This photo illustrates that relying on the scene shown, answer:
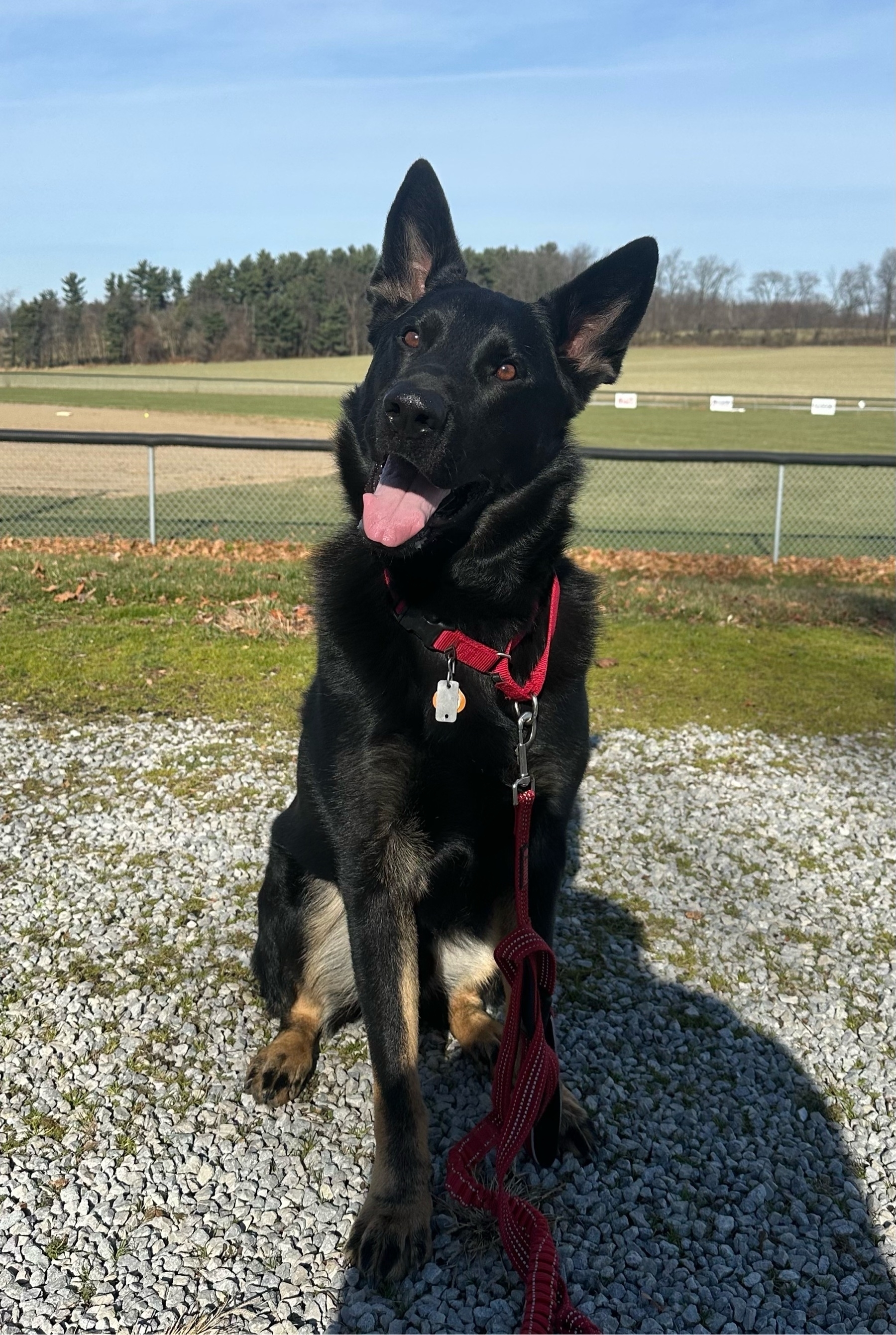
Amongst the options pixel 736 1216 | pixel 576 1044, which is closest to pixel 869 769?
pixel 576 1044

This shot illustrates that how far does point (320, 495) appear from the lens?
19.8 m

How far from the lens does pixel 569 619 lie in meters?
2.98

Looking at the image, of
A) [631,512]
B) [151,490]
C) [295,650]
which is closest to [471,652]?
[295,650]

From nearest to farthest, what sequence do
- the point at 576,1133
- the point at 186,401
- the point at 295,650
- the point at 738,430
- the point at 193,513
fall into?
1. the point at 576,1133
2. the point at 295,650
3. the point at 193,513
4. the point at 738,430
5. the point at 186,401

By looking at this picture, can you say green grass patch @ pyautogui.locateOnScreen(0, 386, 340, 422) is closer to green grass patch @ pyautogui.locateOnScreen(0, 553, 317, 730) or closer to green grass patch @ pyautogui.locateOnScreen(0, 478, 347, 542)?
green grass patch @ pyautogui.locateOnScreen(0, 478, 347, 542)

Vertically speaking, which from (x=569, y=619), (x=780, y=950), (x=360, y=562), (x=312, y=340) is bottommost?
(x=780, y=950)

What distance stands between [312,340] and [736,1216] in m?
88.5

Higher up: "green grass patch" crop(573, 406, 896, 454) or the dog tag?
"green grass patch" crop(573, 406, 896, 454)

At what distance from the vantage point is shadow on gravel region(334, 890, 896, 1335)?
2.19 meters

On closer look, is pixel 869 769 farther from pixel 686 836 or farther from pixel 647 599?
pixel 647 599

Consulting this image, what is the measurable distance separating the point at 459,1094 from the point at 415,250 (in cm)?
264

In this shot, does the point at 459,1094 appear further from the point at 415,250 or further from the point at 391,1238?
the point at 415,250

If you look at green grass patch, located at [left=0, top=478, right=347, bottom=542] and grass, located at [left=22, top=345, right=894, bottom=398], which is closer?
green grass patch, located at [left=0, top=478, right=347, bottom=542]

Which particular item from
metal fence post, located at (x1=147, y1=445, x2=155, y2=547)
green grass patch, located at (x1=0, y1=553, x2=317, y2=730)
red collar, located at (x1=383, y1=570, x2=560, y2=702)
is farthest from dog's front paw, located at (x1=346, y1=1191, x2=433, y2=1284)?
metal fence post, located at (x1=147, y1=445, x2=155, y2=547)
